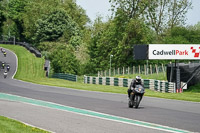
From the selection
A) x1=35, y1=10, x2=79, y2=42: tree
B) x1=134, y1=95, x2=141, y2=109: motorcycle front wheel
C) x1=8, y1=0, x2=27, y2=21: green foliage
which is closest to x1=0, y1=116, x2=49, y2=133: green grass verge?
x1=134, y1=95, x2=141, y2=109: motorcycle front wheel

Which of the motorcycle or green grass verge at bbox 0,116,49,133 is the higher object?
the motorcycle

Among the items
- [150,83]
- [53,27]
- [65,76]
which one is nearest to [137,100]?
[150,83]

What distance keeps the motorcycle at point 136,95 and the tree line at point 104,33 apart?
Answer: 4817 centimetres

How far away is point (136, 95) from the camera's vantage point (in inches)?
789

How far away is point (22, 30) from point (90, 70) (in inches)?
2033

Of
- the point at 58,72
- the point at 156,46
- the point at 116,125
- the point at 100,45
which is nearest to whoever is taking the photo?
the point at 116,125

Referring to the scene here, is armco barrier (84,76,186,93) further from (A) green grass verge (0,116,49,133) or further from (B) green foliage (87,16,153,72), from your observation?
(A) green grass verge (0,116,49,133)

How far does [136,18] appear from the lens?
7494cm

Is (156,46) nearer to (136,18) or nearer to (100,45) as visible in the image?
(136,18)

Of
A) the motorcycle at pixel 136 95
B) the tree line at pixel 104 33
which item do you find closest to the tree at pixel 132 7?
the tree line at pixel 104 33

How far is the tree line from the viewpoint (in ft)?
240

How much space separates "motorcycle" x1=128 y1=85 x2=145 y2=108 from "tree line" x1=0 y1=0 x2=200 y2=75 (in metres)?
48.2

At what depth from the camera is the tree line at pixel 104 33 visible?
240 feet

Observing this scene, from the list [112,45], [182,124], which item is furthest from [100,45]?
[182,124]
